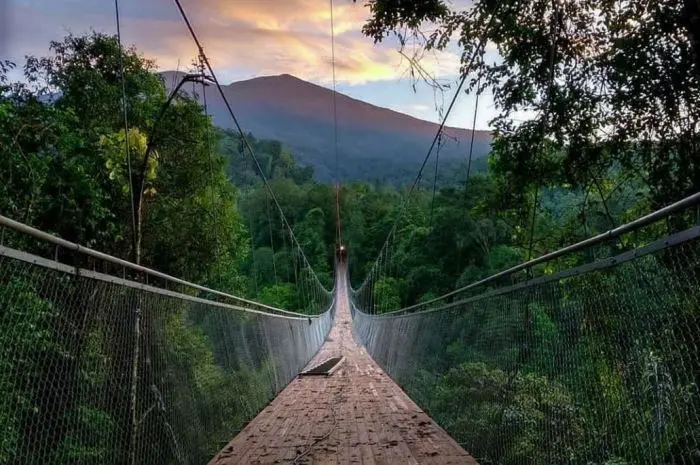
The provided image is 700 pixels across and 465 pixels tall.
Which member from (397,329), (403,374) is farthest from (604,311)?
(397,329)

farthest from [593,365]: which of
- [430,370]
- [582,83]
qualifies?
[582,83]

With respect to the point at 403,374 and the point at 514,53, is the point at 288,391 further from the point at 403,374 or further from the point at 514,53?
the point at 514,53

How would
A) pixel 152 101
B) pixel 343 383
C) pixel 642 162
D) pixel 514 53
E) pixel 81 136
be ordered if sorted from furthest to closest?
pixel 152 101 → pixel 81 136 → pixel 343 383 → pixel 514 53 → pixel 642 162

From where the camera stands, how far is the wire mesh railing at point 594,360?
1.39 meters

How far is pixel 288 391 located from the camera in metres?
6.79

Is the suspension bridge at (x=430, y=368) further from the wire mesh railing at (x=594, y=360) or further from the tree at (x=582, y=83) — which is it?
the tree at (x=582, y=83)

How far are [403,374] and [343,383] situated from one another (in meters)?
1.12

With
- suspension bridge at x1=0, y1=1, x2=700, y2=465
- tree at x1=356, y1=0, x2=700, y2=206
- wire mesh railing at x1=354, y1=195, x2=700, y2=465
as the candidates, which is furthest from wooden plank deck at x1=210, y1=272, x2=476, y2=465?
tree at x1=356, y1=0, x2=700, y2=206

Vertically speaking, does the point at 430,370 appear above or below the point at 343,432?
above

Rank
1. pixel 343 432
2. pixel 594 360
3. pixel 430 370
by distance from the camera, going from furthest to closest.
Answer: pixel 430 370, pixel 343 432, pixel 594 360

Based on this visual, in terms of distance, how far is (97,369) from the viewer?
199 centimetres

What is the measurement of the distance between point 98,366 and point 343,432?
98.2 inches

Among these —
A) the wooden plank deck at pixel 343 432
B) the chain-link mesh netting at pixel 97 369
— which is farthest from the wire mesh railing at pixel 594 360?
the chain-link mesh netting at pixel 97 369

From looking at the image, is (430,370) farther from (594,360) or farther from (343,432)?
(594,360)
